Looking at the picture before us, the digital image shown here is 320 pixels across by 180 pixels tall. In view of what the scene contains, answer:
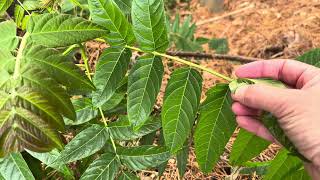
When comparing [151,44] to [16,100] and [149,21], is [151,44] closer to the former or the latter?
[149,21]

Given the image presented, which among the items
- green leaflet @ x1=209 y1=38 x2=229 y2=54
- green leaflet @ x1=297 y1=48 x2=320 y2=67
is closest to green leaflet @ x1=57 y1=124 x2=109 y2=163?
green leaflet @ x1=297 y1=48 x2=320 y2=67

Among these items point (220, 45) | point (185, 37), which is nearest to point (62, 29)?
point (185, 37)

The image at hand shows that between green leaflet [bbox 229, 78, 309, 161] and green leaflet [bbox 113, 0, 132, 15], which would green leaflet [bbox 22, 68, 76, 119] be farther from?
green leaflet [bbox 113, 0, 132, 15]

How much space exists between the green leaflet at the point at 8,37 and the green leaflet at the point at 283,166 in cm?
83

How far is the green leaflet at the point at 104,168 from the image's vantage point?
57.1 inches

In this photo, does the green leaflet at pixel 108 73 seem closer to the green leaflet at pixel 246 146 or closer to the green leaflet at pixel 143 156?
the green leaflet at pixel 143 156

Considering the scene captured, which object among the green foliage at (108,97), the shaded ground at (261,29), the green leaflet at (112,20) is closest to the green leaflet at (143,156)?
the green foliage at (108,97)

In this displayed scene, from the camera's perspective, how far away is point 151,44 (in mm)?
1378

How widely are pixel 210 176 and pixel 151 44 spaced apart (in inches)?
38.9

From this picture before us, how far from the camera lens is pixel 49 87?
1080 millimetres

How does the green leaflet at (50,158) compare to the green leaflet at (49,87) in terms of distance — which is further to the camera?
the green leaflet at (50,158)

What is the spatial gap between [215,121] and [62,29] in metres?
0.51

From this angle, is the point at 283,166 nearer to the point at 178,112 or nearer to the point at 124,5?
the point at 178,112

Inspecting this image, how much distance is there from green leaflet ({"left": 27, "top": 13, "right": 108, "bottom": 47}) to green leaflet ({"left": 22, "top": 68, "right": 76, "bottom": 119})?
183 mm
